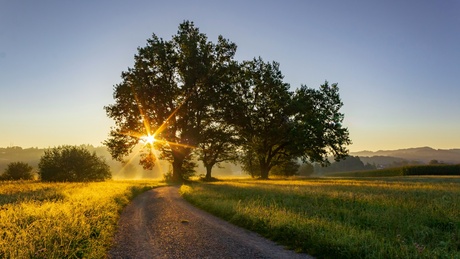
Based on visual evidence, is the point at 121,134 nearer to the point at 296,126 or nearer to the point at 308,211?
the point at 296,126

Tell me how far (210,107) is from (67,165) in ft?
80.7

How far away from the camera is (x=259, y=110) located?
5019 cm

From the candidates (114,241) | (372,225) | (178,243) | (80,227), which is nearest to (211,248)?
(178,243)

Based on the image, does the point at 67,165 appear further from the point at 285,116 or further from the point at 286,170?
the point at 286,170

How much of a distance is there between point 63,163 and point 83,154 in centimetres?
356

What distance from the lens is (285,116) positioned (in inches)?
1940

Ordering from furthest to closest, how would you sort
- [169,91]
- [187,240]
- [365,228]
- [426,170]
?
1. [426,170]
2. [169,91]
3. [365,228]
4. [187,240]

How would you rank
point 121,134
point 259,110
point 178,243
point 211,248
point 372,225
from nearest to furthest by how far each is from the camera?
point 211,248, point 178,243, point 372,225, point 121,134, point 259,110

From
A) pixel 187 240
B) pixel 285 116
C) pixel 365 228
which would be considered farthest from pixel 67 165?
pixel 365 228

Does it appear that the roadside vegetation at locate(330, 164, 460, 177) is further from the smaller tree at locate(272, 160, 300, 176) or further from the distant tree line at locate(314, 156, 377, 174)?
the distant tree line at locate(314, 156, 377, 174)

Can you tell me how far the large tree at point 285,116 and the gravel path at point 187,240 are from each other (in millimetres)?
34199

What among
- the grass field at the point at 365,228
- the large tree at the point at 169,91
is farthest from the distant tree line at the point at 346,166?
the grass field at the point at 365,228

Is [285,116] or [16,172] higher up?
[285,116]

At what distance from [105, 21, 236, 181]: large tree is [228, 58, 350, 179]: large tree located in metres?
5.85
